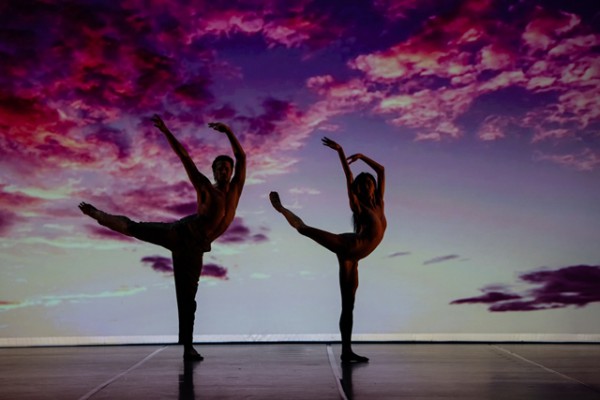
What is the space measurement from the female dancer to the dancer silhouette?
0.48 m

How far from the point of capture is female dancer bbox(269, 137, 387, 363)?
5273 mm

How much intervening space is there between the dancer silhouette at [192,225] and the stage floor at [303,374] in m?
0.38

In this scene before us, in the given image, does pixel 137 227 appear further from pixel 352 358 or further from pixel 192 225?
pixel 352 358

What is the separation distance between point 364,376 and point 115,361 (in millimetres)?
1979

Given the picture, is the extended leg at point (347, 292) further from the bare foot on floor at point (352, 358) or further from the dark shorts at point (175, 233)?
the dark shorts at point (175, 233)

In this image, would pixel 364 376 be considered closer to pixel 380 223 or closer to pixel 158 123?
pixel 380 223

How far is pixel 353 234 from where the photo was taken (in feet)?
17.5

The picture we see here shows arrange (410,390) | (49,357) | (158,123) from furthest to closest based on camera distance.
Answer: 1. (49,357)
2. (158,123)
3. (410,390)

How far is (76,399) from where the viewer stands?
3.22 metres

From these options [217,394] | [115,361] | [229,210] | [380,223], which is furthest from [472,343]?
[217,394]

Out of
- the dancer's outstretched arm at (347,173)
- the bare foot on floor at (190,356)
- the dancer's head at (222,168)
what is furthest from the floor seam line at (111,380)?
the dancer's outstretched arm at (347,173)

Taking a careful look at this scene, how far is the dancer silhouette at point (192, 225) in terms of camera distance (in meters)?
5.43

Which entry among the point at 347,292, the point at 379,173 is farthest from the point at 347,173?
the point at 347,292

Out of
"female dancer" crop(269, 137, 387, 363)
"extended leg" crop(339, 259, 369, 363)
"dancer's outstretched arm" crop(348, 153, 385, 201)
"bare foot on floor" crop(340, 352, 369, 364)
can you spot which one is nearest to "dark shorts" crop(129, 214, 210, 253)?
"female dancer" crop(269, 137, 387, 363)
